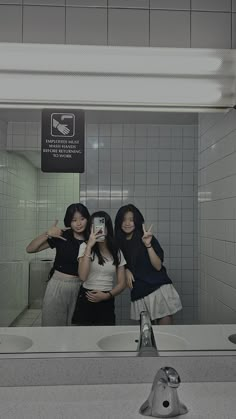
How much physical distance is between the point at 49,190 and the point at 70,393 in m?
0.71

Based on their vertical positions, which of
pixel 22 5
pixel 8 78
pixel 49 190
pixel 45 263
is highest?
pixel 22 5

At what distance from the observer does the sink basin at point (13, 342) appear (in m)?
1.32

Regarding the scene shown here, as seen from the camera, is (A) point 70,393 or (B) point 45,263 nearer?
(A) point 70,393

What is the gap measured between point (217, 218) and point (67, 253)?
0.61 meters

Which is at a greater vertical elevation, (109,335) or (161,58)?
(161,58)

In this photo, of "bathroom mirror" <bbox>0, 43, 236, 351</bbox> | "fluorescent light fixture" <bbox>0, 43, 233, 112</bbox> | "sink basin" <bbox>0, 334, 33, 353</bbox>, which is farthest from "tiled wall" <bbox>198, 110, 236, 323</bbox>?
"sink basin" <bbox>0, 334, 33, 353</bbox>

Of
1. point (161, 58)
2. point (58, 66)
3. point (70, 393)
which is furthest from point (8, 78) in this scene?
point (70, 393)

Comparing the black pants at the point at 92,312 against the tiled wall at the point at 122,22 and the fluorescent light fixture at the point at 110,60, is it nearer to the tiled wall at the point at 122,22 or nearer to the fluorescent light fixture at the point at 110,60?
the fluorescent light fixture at the point at 110,60

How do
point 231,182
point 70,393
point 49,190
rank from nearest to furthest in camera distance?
point 70,393 < point 49,190 < point 231,182

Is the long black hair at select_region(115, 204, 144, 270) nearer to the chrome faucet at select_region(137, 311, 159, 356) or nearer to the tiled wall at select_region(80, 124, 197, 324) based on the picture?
the tiled wall at select_region(80, 124, 197, 324)

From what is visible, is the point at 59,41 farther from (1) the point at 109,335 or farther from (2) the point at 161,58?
(1) the point at 109,335

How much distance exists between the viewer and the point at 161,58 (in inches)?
53.7

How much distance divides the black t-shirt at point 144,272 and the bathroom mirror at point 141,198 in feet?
0.12

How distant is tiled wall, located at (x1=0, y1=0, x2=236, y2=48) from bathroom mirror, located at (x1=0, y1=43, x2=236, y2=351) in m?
0.28
